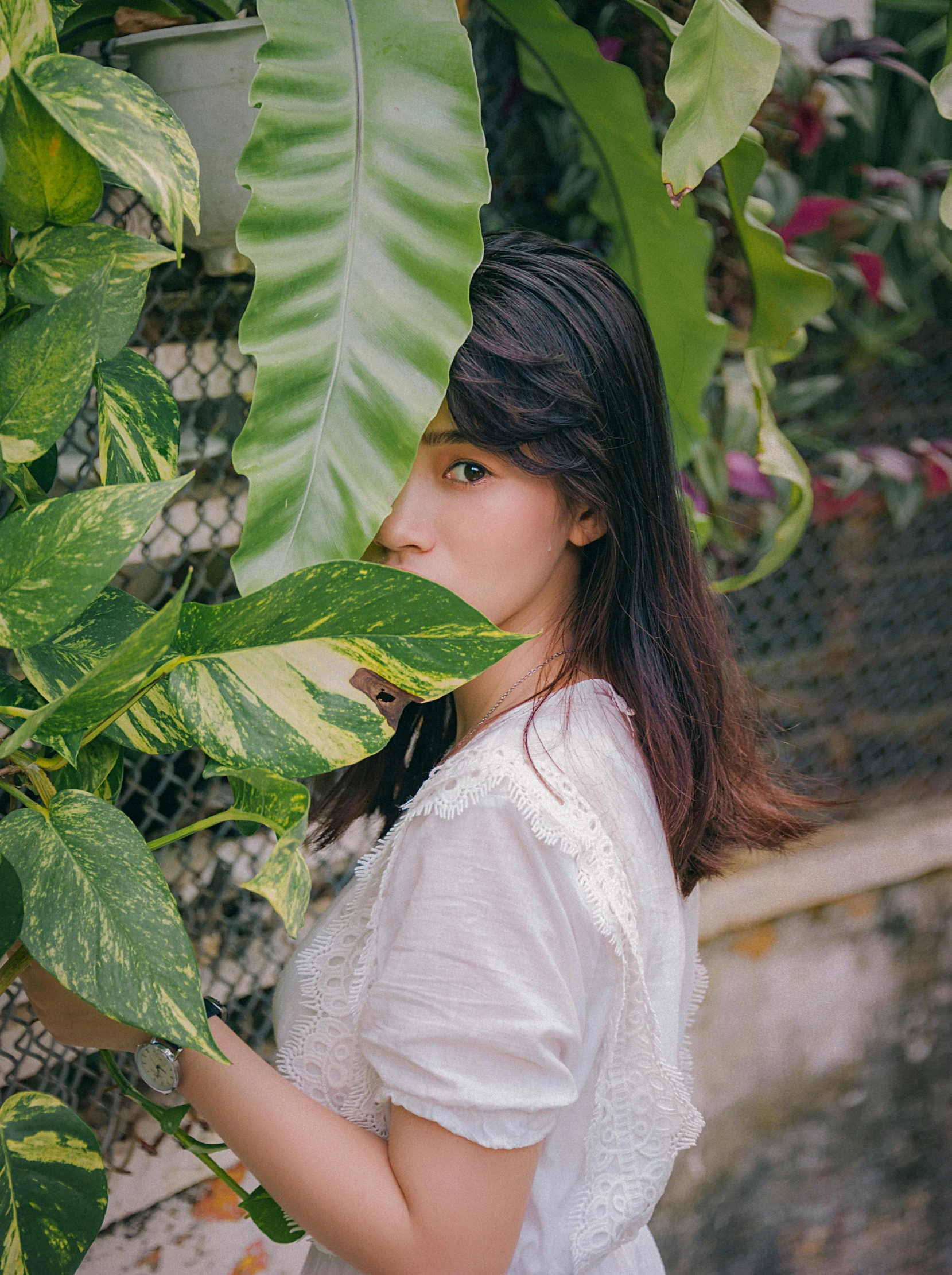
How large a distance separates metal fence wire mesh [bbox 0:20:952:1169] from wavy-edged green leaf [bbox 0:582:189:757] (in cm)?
66

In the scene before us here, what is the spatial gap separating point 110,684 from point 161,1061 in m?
0.33

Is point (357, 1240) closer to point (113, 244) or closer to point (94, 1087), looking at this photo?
point (113, 244)

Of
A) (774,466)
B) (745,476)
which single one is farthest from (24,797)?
(745,476)

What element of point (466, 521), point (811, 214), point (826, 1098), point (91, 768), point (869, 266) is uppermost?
point (91, 768)

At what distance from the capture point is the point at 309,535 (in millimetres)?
563

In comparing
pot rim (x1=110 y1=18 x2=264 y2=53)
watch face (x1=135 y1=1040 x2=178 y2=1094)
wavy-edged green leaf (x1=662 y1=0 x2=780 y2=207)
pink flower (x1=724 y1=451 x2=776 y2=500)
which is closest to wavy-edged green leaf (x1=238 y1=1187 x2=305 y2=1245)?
watch face (x1=135 y1=1040 x2=178 y2=1094)

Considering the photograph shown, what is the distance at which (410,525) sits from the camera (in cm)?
72

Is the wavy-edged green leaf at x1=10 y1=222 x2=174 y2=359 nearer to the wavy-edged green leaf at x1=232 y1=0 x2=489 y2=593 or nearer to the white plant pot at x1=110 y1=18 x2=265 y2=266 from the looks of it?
the wavy-edged green leaf at x1=232 y1=0 x2=489 y2=593

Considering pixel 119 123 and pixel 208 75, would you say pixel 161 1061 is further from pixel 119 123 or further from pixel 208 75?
pixel 208 75

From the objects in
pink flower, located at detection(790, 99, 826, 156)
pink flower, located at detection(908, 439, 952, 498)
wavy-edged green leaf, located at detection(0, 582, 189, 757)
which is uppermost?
wavy-edged green leaf, located at detection(0, 582, 189, 757)

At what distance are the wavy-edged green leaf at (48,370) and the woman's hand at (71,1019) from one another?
0.34 meters

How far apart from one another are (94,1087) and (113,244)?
1.05 metres

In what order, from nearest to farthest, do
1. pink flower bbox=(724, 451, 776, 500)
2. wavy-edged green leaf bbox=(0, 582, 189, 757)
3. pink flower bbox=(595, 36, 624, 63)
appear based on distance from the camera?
wavy-edged green leaf bbox=(0, 582, 189, 757)
pink flower bbox=(595, 36, 624, 63)
pink flower bbox=(724, 451, 776, 500)

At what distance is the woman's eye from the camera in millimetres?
734
